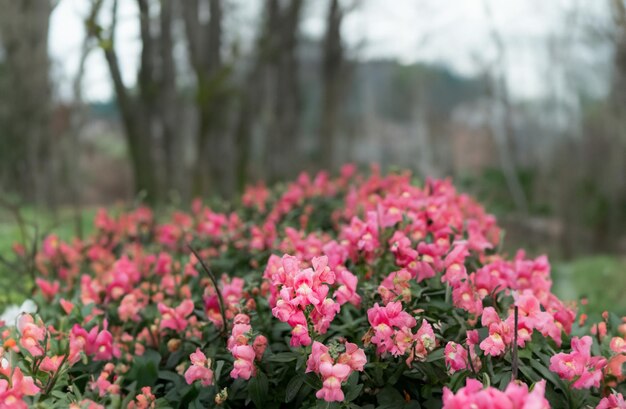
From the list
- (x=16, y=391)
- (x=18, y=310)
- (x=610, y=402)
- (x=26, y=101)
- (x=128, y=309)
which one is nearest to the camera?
(x=16, y=391)

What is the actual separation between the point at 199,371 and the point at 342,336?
0.43 meters

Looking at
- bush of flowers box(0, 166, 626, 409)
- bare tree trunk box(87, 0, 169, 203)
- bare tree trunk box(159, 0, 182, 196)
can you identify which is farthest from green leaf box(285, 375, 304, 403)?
bare tree trunk box(159, 0, 182, 196)

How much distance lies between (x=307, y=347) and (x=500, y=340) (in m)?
0.51

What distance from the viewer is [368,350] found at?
186cm

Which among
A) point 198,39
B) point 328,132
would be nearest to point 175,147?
point 198,39

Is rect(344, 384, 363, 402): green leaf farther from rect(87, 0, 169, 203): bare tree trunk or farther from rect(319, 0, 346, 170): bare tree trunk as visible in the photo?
rect(319, 0, 346, 170): bare tree trunk

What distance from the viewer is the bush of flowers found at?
169 cm

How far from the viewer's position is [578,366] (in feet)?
5.55

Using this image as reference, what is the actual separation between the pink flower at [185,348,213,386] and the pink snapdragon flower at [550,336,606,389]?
0.93m

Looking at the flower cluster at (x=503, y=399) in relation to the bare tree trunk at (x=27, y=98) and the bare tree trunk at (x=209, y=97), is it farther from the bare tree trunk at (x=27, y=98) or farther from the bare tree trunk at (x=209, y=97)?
the bare tree trunk at (x=209, y=97)

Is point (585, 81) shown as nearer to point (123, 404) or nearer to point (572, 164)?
point (572, 164)

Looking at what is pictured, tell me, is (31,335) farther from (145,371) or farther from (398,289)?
(398,289)

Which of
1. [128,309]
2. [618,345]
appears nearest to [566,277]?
[618,345]

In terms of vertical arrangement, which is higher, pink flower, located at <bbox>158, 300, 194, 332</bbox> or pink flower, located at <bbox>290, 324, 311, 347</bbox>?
pink flower, located at <bbox>290, 324, 311, 347</bbox>
